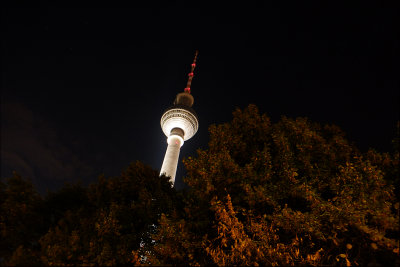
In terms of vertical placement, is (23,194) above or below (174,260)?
above

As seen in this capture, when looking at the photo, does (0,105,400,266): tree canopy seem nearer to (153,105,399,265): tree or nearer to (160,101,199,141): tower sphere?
(153,105,399,265): tree

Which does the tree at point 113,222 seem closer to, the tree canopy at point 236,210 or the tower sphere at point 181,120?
the tree canopy at point 236,210

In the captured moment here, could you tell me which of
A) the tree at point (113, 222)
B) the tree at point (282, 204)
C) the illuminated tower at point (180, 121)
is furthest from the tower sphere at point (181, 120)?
the tree at point (282, 204)

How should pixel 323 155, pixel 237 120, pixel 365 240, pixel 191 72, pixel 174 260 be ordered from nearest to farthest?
pixel 365 240
pixel 174 260
pixel 323 155
pixel 237 120
pixel 191 72

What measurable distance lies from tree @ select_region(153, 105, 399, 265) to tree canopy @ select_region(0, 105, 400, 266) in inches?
1.6

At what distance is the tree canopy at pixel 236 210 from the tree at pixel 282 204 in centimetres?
4

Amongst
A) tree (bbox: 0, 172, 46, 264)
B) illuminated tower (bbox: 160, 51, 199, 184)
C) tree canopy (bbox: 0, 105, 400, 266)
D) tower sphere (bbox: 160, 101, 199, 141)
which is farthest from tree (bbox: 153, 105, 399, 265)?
tower sphere (bbox: 160, 101, 199, 141)

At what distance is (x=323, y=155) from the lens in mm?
10953

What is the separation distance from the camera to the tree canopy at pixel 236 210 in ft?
26.6

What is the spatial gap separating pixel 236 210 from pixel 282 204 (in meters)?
1.88

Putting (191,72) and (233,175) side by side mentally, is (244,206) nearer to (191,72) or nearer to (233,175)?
(233,175)

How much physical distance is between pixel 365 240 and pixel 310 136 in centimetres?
444

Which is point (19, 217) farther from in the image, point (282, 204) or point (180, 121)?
point (180, 121)

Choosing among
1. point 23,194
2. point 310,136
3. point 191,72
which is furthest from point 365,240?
point 191,72
